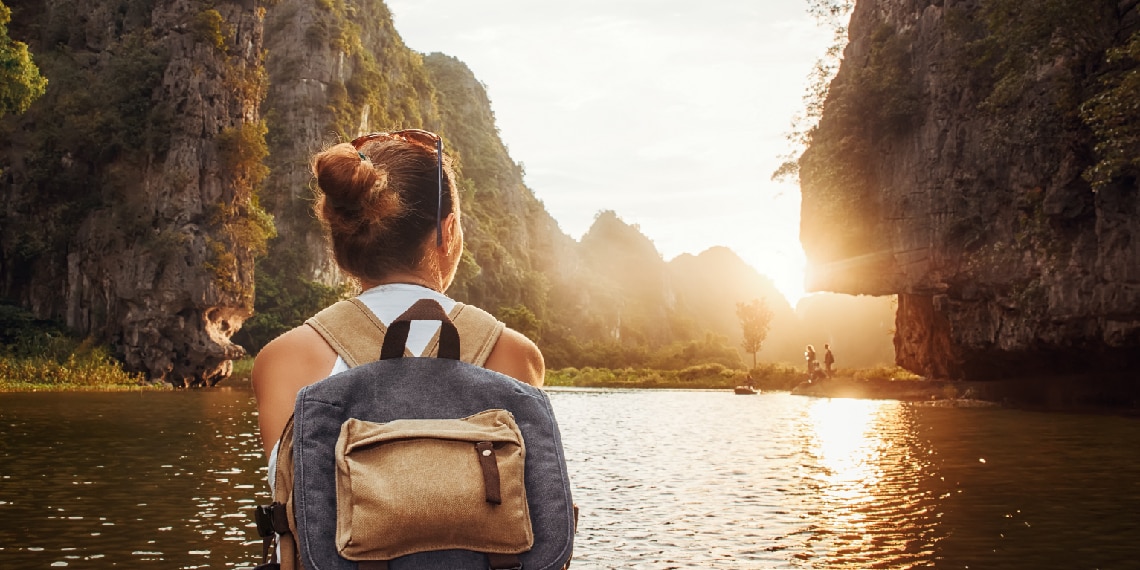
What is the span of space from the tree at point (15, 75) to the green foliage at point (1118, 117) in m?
27.3

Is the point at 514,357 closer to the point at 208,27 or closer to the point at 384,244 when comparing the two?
the point at 384,244

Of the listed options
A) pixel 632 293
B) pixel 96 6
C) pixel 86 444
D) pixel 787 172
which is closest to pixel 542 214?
pixel 632 293

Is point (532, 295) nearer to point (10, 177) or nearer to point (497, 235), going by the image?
point (497, 235)

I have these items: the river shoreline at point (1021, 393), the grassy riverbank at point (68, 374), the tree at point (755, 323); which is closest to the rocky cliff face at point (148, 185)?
the grassy riverbank at point (68, 374)

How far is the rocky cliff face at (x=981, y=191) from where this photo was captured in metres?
21.5

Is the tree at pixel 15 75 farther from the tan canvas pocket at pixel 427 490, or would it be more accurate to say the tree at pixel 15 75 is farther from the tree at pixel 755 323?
the tree at pixel 755 323

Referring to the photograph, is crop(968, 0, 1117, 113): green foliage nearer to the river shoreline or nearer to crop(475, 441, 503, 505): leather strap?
the river shoreline

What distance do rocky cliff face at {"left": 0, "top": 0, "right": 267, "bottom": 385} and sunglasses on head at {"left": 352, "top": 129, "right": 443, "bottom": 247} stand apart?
131 ft

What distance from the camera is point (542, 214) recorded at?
129375mm

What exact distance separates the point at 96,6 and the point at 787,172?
3390 centimetres

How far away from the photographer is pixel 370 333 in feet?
6.46

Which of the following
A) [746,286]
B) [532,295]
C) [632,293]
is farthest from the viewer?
[746,286]

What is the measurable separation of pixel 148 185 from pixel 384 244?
142 feet

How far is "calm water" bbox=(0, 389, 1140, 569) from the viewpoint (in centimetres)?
761
